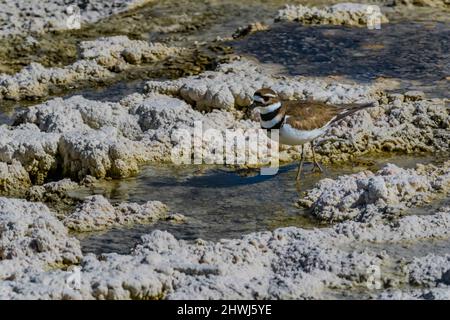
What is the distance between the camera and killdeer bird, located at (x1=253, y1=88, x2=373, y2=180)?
8.07 metres

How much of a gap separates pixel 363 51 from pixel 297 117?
2357mm

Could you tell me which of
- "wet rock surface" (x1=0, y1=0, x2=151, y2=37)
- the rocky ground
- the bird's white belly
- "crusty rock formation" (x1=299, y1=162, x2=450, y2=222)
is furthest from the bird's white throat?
"wet rock surface" (x1=0, y1=0, x2=151, y2=37)

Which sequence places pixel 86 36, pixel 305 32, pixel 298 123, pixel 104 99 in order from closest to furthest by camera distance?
pixel 298 123 → pixel 104 99 → pixel 305 32 → pixel 86 36

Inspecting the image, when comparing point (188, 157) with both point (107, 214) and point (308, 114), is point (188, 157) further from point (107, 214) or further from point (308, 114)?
point (107, 214)

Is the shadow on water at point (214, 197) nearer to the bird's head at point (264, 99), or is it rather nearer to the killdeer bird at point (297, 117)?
the killdeer bird at point (297, 117)

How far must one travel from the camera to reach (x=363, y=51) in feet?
33.7

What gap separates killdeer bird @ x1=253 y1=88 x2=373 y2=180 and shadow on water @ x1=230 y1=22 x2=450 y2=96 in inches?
51.7

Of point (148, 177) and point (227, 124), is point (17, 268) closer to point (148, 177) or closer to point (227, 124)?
point (148, 177)

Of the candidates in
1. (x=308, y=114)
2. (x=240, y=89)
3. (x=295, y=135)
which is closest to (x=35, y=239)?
(x=295, y=135)

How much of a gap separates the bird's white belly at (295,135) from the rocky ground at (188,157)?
0.32 meters

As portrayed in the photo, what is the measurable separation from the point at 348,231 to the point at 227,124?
2.42m

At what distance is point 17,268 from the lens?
618 centimetres

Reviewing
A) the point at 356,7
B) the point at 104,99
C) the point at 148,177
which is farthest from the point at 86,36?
the point at 148,177

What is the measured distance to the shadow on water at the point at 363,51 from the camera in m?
9.67
